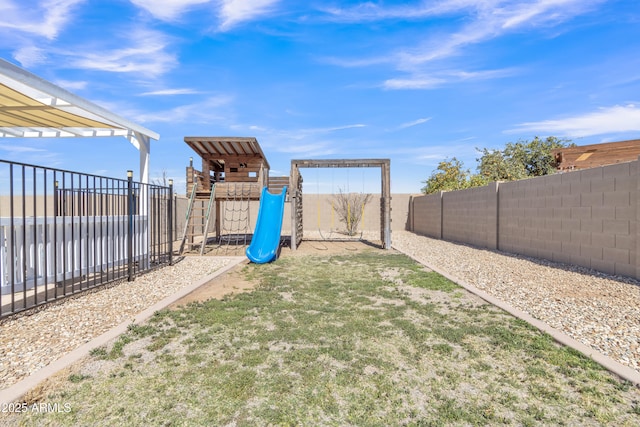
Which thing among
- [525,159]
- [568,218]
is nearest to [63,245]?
[568,218]

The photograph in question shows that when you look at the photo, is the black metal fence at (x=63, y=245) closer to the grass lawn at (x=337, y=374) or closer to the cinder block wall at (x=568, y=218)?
the grass lawn at (x=337, y=374)

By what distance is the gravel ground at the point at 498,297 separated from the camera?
3072 mm

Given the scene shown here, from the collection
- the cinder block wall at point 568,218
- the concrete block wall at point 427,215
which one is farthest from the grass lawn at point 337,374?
the concrete block wall at point 427,215

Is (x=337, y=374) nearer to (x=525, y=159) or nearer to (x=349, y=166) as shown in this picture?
(x=349, y=166)

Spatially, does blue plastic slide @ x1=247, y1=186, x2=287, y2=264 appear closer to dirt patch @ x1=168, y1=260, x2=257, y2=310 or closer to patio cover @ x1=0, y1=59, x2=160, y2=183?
dirt patch @ x1=168, y1=260, x2=257, y2=310

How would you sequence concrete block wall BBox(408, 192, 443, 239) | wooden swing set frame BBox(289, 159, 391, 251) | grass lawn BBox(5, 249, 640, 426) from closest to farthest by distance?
grass lawn BBox(5, 249, 640, 426) < wooden swing set frame BBox(289, 159, 391, 251) < concrete block wall BBox(408, 192, 443, 239)

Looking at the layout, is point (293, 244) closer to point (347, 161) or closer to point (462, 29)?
point (347, 161)

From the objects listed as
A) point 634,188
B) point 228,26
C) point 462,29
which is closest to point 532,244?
point 634,188

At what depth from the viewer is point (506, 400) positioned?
227 cm

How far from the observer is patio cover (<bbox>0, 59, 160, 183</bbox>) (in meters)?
4.44

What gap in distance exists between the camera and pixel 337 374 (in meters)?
2.58

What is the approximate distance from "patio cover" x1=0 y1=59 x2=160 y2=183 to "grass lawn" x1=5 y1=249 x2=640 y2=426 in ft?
11.5

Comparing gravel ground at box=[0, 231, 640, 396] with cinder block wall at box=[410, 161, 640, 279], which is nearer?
gravel ground at box=[0, 231, 640, 396]

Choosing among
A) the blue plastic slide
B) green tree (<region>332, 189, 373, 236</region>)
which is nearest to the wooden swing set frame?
the blue plastic slide
